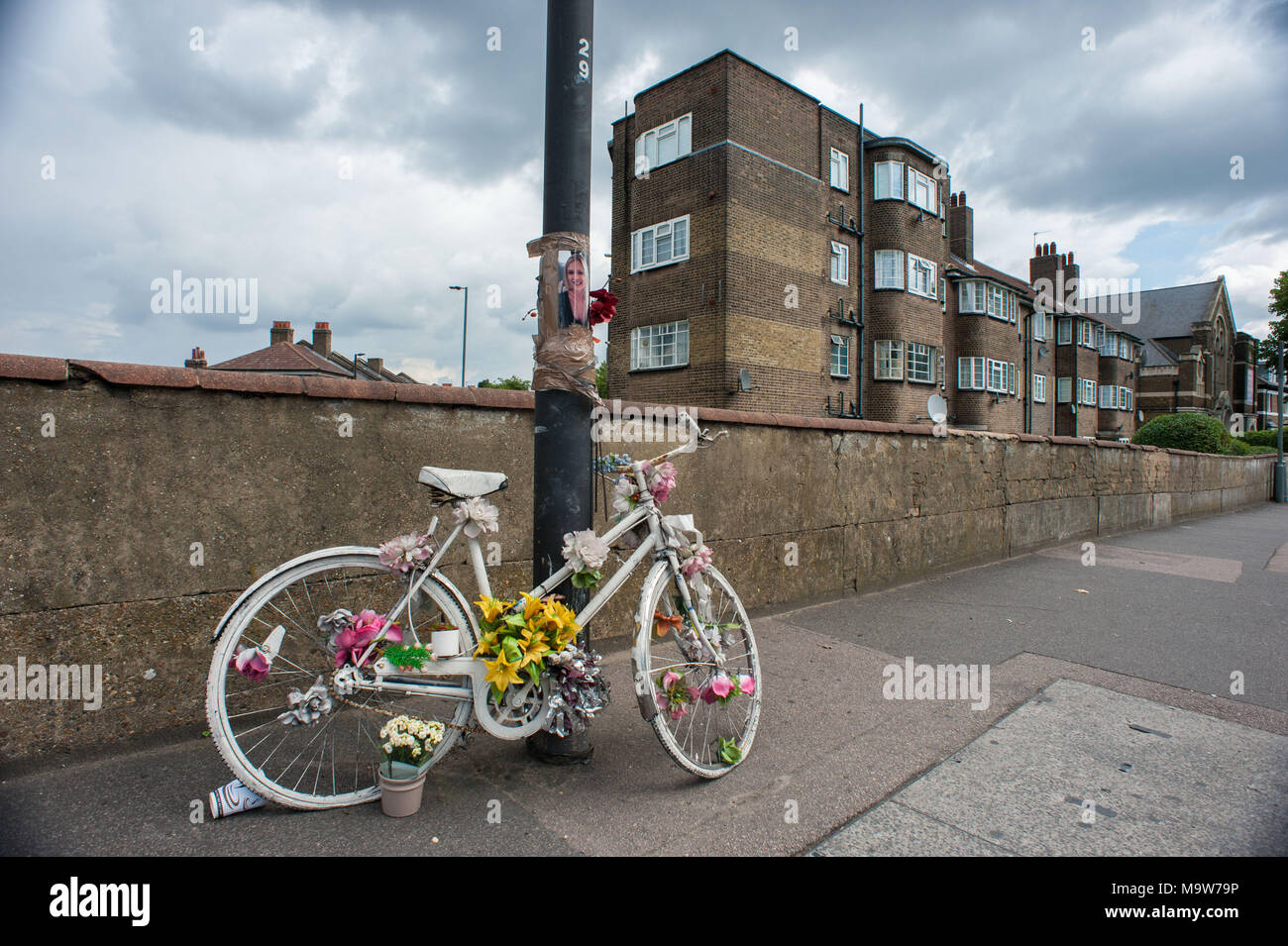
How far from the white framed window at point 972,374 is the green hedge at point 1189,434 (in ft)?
23.5

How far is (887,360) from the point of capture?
28.4m

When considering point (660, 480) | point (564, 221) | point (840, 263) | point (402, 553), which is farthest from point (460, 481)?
point (840, 263)

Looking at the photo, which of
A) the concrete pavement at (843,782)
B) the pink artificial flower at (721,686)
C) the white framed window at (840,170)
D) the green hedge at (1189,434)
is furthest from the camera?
the white framed window at (840,170)

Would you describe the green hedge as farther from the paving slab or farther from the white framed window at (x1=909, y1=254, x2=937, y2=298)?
the paving slab

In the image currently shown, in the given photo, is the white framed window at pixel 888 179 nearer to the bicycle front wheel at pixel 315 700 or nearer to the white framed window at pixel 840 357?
the white framed window at pixel 840 357

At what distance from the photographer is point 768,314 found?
907 inches

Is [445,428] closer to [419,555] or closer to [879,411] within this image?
[419,555]

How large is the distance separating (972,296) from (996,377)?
4200 mm

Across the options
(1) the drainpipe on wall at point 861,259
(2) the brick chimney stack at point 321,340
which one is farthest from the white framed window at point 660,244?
(2) the brick chimney stack at point 321,340

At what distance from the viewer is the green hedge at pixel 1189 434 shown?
86.5ft

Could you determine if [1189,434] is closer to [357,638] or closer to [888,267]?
[888,267]

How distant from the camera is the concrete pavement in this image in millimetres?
2482
